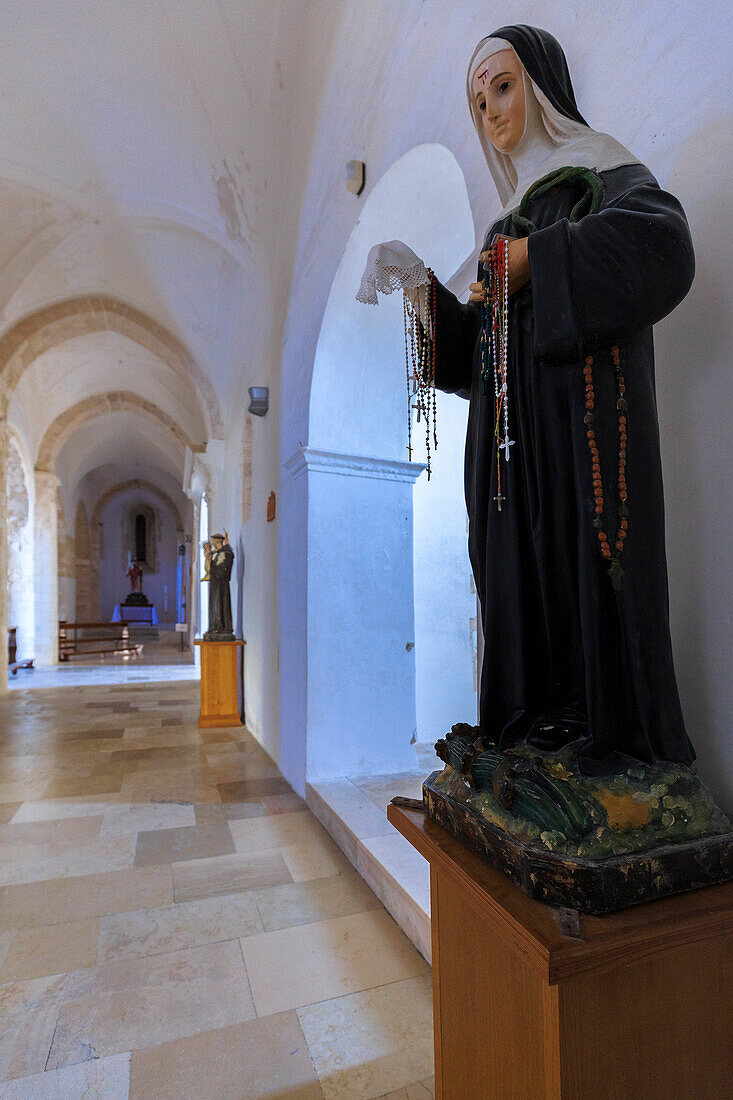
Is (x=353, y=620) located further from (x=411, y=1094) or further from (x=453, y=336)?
(x=453, y=336)

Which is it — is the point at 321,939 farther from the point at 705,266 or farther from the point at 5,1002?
the point at 705,266

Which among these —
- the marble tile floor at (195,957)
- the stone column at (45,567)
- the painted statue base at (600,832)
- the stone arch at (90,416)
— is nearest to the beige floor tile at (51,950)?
the marble tile floor at (195,957)

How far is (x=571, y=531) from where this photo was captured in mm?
953

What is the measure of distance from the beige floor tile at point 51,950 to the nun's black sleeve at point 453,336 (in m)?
2.25

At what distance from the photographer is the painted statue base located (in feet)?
2.60

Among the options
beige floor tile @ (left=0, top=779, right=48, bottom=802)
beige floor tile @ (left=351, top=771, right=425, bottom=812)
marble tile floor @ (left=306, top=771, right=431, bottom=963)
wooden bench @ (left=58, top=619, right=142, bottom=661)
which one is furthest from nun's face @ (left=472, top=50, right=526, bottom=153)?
wooden bench @ (left=58, top=619, right=142, bottom=661)

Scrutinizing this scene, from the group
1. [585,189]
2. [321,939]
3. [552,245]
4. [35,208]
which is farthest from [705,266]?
[35,208]

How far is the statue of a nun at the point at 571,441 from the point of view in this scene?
34.5 inches

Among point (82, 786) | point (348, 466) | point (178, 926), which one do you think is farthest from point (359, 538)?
point (82, 786)

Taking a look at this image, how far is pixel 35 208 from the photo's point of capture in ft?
21.1

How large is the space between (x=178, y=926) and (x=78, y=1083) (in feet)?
2.49

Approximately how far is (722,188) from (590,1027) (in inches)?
54.0

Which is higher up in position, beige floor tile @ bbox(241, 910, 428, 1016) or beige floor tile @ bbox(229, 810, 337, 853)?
beige floor tile @ bbox(241, 910, 428, 1016)

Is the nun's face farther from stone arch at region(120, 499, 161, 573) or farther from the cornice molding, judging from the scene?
stone arch at region(120, 499, 161, 573)
